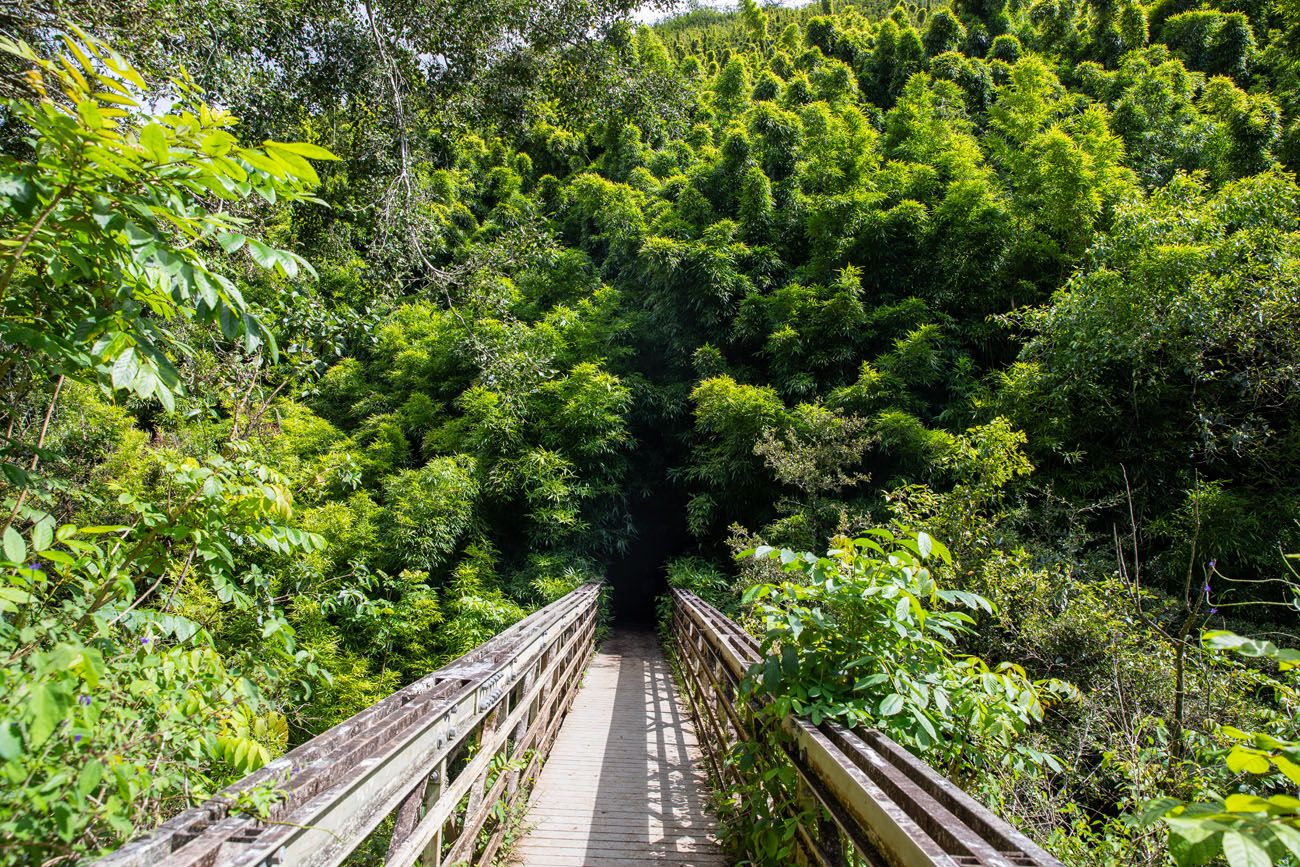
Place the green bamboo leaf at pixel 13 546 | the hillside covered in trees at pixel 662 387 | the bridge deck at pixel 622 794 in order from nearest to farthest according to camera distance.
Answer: the green bamboo leaf at pixel 13 546
the hillside covered in trees at pixel 662 387
the bridge deck at pixel 622 794

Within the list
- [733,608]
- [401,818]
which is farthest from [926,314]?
[401,818]

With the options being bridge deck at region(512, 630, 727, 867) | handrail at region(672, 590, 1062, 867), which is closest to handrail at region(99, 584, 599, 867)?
bridge deck at region(512, 630, 727, 867)

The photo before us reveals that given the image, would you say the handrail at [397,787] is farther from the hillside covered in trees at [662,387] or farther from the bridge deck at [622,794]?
the bridge deck at [622,794]

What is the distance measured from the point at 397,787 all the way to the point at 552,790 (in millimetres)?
2057

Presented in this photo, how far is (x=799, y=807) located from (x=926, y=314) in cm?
894

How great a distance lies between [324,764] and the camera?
1.11 meters

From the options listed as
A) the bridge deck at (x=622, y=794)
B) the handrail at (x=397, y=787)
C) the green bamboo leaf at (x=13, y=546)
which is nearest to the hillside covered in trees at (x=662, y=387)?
the green bamboo leaf at (x=13, y=546)

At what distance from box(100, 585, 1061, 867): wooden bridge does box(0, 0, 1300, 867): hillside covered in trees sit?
17cm

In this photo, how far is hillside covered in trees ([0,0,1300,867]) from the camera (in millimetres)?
965

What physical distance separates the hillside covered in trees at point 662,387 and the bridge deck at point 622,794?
14.3 inches

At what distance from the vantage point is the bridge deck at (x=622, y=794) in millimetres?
2461

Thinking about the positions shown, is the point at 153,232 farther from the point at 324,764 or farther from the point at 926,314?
the point at 926,314

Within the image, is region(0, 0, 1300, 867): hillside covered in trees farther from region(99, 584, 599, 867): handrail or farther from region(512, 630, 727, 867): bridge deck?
region(512, 630, 727, 867): bridge deck

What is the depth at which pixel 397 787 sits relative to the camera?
1337mm
